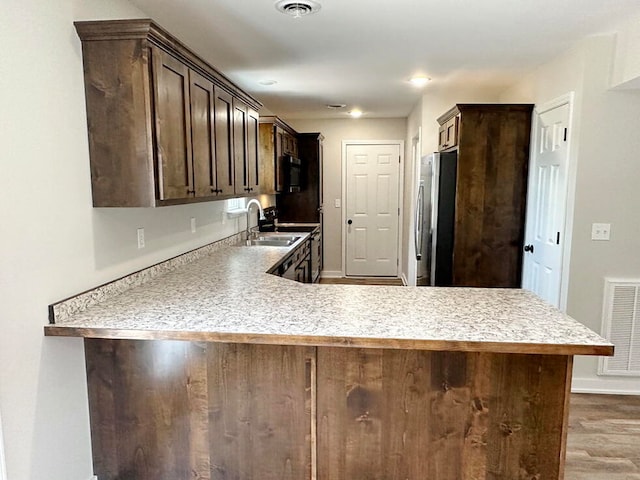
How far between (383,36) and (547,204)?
182 cm

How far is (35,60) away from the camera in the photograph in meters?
1.65

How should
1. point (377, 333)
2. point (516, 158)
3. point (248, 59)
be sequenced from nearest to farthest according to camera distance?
point (377, 333) < point (248, 59) < point (516, 158)

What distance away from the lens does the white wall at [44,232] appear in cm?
153

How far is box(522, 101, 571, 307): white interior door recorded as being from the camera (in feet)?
10.3

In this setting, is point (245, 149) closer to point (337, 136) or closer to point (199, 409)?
point (199, 409)

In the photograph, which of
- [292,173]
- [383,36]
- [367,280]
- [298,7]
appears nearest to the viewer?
[298,7]

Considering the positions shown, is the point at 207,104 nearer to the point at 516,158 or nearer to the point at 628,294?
the point at 516,158

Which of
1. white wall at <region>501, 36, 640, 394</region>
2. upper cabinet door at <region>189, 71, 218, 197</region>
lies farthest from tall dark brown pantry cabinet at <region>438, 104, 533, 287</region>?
upper cabinet door at <region>189, 71, 218, 197</region>

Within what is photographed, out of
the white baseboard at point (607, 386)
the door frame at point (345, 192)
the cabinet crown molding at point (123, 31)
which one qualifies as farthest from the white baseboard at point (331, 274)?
the cabinet crown molding at point (123, 31)

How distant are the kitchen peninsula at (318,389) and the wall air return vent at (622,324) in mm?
1543

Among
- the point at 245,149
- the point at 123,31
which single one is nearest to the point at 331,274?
the point at 245,149

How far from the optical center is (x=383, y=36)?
2822 millimetres

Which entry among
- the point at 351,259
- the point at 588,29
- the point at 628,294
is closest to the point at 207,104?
the point at 588,29

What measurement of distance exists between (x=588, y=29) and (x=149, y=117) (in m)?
2.71
